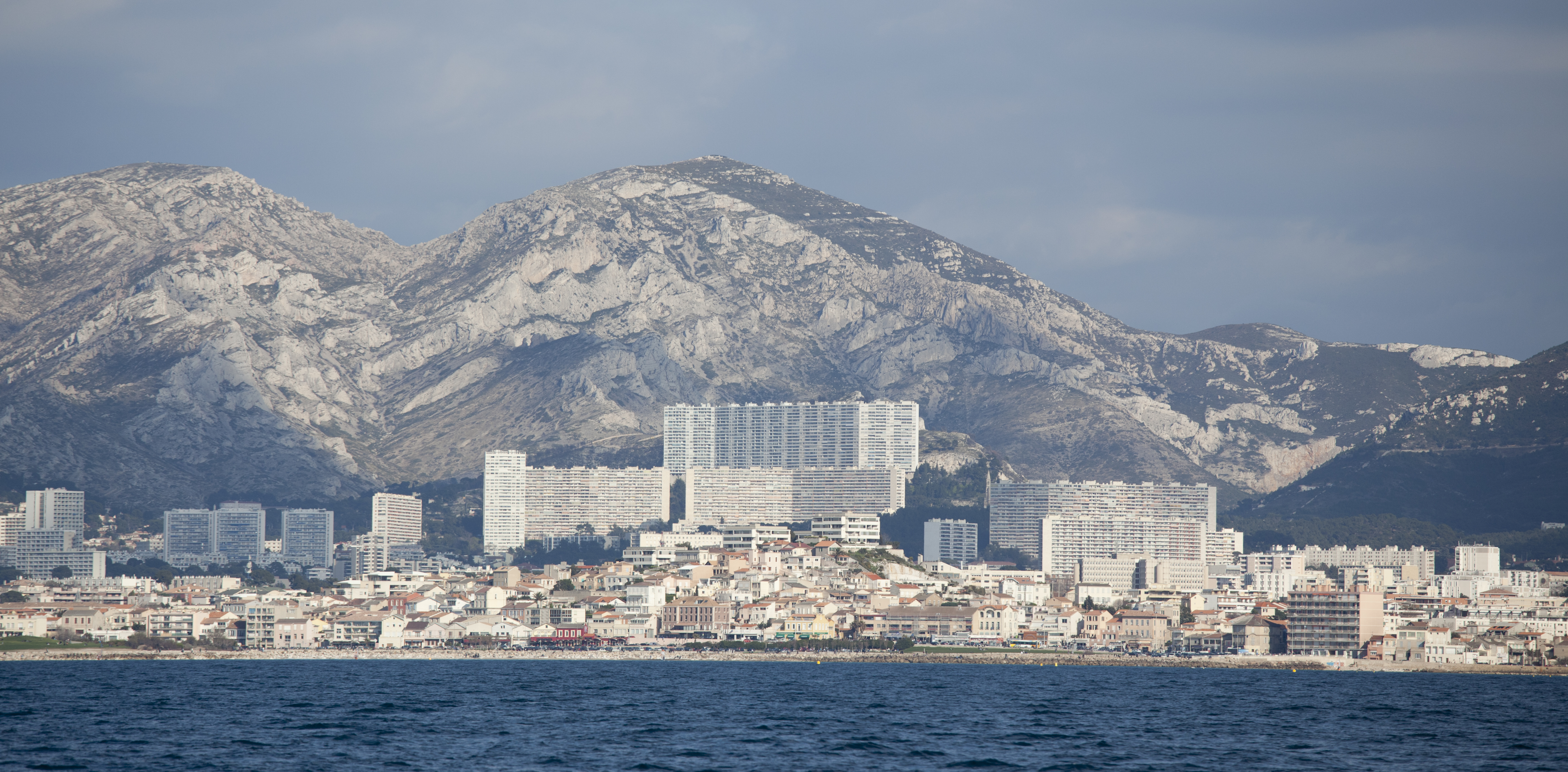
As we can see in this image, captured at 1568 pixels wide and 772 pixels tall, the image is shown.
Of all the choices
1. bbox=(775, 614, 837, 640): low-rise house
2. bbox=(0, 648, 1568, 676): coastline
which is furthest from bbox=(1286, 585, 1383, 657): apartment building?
bbox=(775, 614, 837, 640): low-rise house

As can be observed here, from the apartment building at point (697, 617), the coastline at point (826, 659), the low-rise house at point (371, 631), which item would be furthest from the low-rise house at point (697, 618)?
the low-rise house at point (371, 631)

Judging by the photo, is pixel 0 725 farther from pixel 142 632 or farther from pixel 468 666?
pixel 142 632

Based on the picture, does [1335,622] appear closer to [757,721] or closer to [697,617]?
[697,617]

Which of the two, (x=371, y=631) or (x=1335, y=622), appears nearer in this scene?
(x=1335, y=622)

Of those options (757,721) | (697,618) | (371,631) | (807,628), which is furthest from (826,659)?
(757,721)

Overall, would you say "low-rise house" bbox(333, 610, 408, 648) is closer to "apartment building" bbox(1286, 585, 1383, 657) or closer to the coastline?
the coastline

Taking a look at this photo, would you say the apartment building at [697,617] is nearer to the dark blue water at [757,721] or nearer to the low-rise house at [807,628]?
the low-rise house at [807,628]
